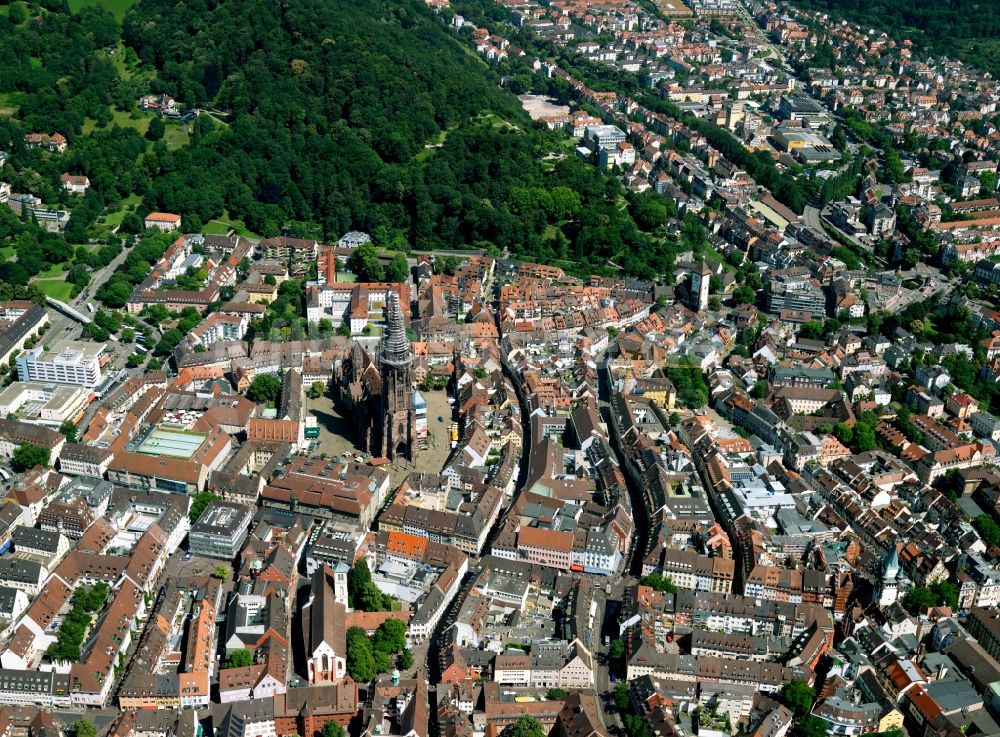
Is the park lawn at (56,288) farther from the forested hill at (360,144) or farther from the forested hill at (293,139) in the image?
the forested hill at (360,144)

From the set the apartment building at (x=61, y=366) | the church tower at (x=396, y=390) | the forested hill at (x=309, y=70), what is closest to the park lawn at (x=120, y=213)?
the forested hill at (x=309, y=70)

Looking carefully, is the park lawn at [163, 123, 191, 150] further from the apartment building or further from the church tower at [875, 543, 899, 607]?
the church tower at [875, 543, 899, 607]

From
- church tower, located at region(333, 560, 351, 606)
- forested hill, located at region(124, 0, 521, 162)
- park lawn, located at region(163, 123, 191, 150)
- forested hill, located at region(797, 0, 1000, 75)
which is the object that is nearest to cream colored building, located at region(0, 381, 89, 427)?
church tower, located at region(333, 560, 351, 606)

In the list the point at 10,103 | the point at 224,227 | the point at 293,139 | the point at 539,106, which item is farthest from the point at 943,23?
the point at 10,103

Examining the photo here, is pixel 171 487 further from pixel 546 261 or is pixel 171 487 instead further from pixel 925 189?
pixel 925 189

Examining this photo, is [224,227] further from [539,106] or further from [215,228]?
[539,106]

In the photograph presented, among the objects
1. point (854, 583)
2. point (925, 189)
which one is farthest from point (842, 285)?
point (854, 583)
